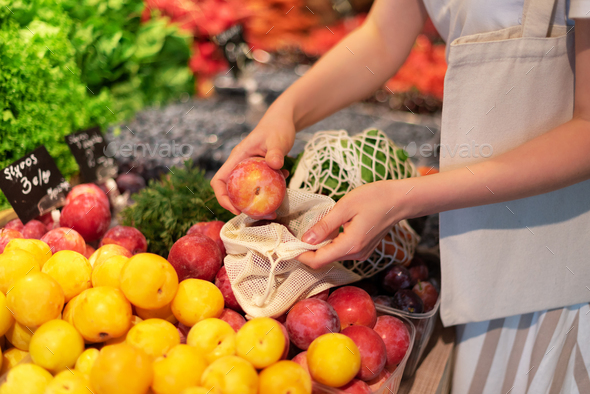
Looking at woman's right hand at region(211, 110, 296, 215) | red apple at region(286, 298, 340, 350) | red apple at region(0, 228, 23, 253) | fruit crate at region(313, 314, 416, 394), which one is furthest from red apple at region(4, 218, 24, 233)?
fruit crate at region(313, 314, 416, 394)

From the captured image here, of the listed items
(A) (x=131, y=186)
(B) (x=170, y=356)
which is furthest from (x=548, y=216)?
(A) (x=131, y=186)

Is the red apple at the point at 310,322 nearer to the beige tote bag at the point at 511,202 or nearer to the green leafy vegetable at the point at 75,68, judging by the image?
the beige tote bag at the point at 511,202

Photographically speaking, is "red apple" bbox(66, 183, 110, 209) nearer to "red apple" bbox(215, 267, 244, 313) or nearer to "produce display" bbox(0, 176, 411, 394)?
Result: "produce display" bbox(0, 176, 411, 394)

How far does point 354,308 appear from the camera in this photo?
3.26 feet

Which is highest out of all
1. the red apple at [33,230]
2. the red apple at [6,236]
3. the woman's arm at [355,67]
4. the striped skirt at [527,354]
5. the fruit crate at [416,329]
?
the woman's arm at [355,67]

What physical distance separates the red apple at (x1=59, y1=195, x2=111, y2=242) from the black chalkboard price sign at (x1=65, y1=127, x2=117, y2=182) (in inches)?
11.7

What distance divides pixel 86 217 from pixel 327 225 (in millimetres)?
838

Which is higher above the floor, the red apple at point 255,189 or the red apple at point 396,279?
the red apple at point 255,189

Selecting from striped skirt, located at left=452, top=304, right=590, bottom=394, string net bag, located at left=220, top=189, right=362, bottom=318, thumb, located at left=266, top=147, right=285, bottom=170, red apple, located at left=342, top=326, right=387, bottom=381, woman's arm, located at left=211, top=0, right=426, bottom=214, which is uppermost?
woman's arm, located at left=211, top=0, right=426, bottom=214

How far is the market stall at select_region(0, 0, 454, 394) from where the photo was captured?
80 centimetres

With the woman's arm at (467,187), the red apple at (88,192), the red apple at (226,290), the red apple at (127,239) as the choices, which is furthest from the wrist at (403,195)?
the red apple at (88,192)

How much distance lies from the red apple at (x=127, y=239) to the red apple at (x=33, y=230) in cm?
25

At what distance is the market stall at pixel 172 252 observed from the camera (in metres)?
0.80

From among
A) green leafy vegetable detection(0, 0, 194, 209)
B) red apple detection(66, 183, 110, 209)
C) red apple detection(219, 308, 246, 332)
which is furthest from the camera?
green leafy vegetable detection(0, 0, 194, 209)
